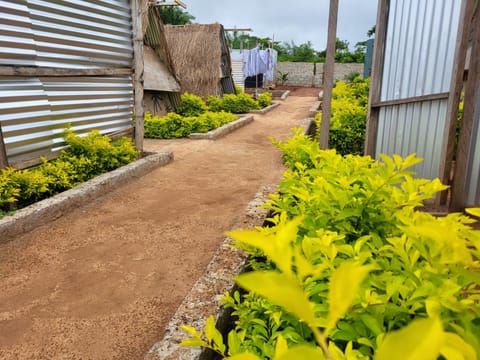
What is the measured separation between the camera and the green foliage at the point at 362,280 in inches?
15.2

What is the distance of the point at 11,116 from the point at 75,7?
1971 millimetres

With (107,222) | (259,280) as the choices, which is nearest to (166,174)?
(107,222)

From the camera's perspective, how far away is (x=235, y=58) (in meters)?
22.6

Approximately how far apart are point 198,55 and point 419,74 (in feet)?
40.5

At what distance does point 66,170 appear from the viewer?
448cm

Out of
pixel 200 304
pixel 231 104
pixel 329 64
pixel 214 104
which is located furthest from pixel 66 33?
pixel 231 104

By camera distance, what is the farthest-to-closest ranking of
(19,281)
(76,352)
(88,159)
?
(88,159), (19,281), (76,352)

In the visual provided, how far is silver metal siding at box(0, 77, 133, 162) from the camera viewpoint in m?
4.00

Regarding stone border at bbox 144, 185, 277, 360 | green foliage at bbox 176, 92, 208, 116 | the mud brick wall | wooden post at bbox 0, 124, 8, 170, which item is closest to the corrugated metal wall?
stone border at bbox 144, 185, 277, 360

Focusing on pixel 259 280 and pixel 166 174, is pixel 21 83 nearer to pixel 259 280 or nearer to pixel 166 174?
pixel 166 174

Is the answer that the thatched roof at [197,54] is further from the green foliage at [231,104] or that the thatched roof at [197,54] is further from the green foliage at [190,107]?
the green foliage at [190,107]

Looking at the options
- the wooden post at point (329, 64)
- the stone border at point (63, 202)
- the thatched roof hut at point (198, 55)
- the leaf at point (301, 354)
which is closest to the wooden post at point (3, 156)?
the stone border at point (63, 202)

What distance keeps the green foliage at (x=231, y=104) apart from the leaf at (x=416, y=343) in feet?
46.7

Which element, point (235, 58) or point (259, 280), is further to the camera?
point (235, 58)
